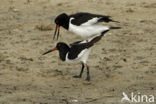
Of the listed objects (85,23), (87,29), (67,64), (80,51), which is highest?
(85,23)

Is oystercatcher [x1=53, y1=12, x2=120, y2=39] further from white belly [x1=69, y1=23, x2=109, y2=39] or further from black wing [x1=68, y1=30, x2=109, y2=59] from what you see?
black wing [x1=68, y1=30, x2=109, y2=59]

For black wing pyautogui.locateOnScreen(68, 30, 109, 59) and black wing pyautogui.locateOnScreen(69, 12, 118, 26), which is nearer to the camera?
black wing pyautogui.locateOnScreen(69, 12, 118, 26)

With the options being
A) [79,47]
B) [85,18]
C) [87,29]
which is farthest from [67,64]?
[85,18]

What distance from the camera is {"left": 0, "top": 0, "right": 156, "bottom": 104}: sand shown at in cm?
830

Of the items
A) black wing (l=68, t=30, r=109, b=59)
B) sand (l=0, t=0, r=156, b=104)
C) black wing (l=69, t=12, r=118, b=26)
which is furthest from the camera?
black wing (l=68, t=30, r=109, b=59)

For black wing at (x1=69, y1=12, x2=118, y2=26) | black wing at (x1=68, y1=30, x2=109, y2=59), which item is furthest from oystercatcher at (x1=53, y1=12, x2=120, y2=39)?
black wing at (x1=68, y1=30, x2=109, y2=59)

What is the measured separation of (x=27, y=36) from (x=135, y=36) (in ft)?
8.84

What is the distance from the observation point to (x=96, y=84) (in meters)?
8.88

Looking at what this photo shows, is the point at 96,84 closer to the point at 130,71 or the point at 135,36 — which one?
the point at 130,71

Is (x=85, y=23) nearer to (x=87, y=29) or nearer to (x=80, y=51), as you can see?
(x=87, y=29)

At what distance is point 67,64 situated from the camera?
10062mm

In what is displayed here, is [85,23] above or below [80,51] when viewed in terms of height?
above

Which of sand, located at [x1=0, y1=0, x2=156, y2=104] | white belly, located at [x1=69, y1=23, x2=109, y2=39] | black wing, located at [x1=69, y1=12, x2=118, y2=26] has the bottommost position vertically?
sand, located at [x1=0, y1=0, x2=156, y2=104]

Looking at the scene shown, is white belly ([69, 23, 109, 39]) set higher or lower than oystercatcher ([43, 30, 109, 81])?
higher
